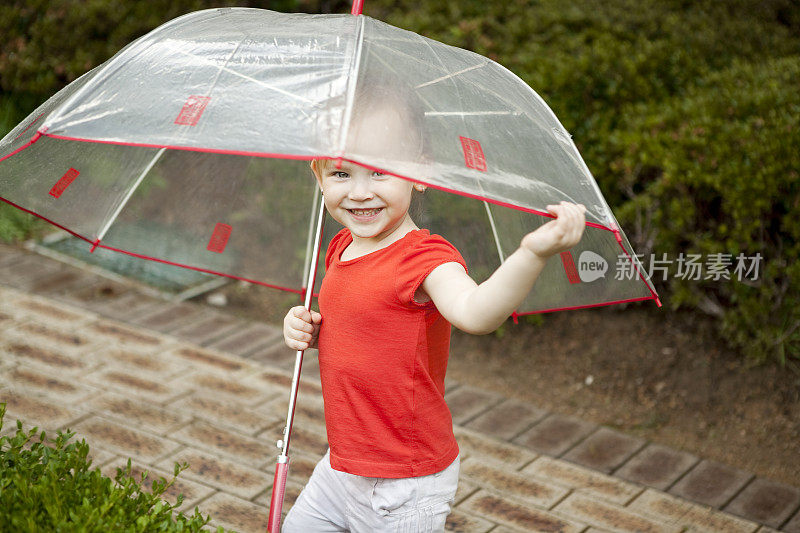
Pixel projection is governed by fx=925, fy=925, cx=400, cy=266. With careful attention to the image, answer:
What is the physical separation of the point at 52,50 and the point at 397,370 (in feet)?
17.0

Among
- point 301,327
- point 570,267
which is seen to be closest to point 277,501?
point 301,327

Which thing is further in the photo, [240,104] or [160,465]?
[160,465]

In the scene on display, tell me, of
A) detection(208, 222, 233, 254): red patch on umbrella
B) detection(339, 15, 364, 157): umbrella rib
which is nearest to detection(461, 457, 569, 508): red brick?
detection(208, 222, 233, 254): red patch on umbrella

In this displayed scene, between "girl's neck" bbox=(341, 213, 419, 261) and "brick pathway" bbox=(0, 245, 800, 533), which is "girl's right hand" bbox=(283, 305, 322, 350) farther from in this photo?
"brick pathway" bbox=(0, 245, 800, 533)

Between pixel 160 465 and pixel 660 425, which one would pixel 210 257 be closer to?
pixel 160 465

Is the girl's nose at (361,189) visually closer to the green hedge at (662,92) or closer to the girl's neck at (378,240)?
the girl's neck at (378,240)

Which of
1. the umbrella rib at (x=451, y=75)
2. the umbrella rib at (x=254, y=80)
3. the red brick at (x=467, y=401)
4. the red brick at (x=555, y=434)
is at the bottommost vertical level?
the red brick at (x=467, y=401)

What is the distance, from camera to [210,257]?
3.09 m

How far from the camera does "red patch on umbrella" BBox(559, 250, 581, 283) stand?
2.70 metres

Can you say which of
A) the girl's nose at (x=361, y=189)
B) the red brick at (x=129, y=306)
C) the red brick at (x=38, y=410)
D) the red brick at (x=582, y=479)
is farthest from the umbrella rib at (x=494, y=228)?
the red brick at (x=129, y=306)

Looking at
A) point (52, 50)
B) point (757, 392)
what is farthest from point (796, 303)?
point (52, 50)

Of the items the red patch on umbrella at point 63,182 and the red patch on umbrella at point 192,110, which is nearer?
the red patch on umbrella at point 192,110

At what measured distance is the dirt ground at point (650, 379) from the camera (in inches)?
164

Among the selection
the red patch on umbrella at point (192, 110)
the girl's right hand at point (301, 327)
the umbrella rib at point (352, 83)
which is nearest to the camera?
the umbrella rib at point (352, 83)
